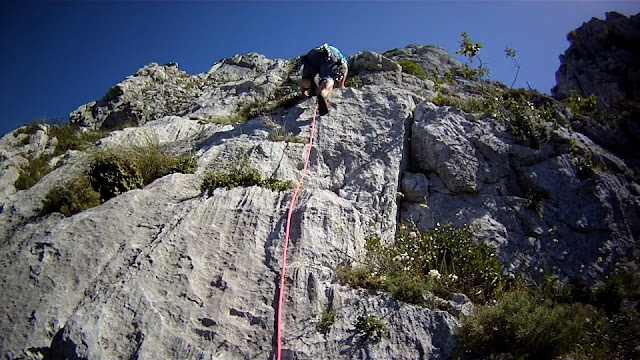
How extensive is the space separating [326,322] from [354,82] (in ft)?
25.5

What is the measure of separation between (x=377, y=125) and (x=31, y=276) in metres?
6.97

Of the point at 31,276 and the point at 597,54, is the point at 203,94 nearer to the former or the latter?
the point at 31,276

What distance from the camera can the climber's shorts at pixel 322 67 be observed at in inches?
462

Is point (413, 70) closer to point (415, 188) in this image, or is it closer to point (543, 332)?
point (415, 188)

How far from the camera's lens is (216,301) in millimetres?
6535

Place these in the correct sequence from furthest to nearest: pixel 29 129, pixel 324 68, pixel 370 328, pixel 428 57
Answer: pixel 428 57 < pixel 29 129 < pixel 324 68 < pixel 370 328

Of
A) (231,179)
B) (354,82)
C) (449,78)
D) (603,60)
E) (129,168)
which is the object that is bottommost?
(231,179)

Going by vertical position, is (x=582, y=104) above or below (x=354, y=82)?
above

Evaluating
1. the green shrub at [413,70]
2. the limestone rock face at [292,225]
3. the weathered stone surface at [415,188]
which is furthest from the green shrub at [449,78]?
the weathered stone surface at [415,188]

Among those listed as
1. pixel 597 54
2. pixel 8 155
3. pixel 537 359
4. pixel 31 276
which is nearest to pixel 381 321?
pixel 537 359

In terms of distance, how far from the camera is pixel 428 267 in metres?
8.05

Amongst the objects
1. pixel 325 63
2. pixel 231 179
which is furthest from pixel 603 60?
pixel 231 179

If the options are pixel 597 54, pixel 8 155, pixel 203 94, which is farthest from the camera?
pixel 597 54

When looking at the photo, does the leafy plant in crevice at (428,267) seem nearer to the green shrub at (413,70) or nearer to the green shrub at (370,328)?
the green shrub at (370,328)
